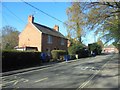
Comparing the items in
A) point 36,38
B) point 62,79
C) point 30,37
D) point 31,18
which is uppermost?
point 31,18

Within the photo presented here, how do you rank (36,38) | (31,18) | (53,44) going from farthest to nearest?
1. (53,44)
2. (31,18)
3. (36,38)

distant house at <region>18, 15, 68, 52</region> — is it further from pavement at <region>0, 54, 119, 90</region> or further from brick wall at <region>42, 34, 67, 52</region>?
pavement at <region>0, 54, 119, 90</region>

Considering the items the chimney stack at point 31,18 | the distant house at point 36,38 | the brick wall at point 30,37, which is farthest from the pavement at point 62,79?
the chimney stack at point 31,18

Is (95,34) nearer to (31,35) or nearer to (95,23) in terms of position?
(95,23)

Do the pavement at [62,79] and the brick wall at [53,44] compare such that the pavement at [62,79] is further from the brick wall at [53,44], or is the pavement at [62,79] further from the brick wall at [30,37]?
the brick wall at [53,44]

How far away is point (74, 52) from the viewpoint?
187 ft

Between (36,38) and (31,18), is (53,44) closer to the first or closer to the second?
(36,38)

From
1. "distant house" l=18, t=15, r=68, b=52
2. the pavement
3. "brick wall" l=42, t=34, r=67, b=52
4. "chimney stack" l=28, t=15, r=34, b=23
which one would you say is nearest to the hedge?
the pavement

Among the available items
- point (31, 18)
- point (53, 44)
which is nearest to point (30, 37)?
point (31, 18)

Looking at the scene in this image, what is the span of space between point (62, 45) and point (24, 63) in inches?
1381

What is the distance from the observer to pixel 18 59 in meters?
26.6

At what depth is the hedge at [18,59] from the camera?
23.7 metres

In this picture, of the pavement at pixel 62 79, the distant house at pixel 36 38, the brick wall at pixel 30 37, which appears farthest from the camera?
the brick wall at pixel 30 37

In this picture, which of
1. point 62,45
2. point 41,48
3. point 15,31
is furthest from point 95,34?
point 15,31
